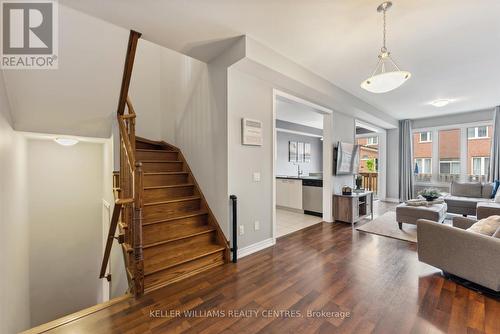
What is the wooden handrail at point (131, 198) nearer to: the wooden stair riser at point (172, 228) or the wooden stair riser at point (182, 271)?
the wooden stair riser at point (182, 271)

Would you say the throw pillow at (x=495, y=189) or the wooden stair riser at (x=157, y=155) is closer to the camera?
the wooden stair riser at (x=157, y=155)

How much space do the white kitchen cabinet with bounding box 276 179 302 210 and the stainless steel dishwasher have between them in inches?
5.5

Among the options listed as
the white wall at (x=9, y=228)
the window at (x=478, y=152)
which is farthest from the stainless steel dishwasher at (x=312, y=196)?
the white wall at (x=9, y=228)

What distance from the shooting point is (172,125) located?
4.50 meters

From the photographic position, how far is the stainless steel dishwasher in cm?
A: 524

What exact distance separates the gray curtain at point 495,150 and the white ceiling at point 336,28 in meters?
2.95

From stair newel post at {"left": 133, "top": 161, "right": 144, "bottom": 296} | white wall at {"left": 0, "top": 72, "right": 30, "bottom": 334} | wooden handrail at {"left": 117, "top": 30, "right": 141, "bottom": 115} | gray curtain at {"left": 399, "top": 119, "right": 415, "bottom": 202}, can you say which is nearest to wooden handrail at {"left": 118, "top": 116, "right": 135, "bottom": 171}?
stair newel post at {"left": 133, "top": 161, "right": 144, "bottom": 296}

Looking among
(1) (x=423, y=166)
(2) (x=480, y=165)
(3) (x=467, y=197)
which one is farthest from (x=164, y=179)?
(2) (x=480, y=165)

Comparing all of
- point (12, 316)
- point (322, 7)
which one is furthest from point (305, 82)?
point (12, 316)

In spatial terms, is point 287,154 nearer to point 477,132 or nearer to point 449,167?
point 449,167

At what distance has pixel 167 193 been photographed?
11.3 ft

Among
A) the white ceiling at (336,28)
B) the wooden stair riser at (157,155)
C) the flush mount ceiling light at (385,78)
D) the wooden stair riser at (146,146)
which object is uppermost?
the white ceiling at (336,28)

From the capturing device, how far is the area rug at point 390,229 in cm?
383

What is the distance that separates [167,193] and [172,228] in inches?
25.6
